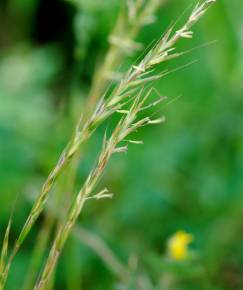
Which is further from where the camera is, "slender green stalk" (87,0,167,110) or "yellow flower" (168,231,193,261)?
"yellow flower" (168,231,193,261)

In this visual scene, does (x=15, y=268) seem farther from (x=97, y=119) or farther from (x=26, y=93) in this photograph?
(x=97, y=119)

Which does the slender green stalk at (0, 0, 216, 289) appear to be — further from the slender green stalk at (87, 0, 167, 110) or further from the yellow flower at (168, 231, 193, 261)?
the yellow flower at (168, 231, 193, 261)

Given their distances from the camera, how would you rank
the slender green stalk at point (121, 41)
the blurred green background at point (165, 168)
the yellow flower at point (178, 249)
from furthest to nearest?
the blurred green background at point (165, 168)
the yellow flower at point (178, 249)
the slender green stalk at point (121, 41)

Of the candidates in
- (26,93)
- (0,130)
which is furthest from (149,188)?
(26,93)

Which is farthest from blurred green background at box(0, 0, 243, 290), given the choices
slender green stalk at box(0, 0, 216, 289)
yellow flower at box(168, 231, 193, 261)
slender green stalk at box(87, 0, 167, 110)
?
slender green stalk at box(0, 0, 216, 289)

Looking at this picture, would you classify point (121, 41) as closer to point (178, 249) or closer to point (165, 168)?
point (178, 249)

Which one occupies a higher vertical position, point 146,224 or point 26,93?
point 26,93

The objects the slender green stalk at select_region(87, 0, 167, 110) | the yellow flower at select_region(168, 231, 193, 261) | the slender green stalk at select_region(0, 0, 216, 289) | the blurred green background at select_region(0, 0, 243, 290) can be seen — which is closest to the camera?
the slender green stalk at select_region(0, 0, 216, 289)

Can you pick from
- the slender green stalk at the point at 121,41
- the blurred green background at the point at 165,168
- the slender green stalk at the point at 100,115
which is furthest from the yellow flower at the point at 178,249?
the slender green stalk at the point at 100,115

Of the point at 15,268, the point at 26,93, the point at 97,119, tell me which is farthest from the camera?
the point at 26,93

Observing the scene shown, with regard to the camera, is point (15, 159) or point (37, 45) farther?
point (37, 45)

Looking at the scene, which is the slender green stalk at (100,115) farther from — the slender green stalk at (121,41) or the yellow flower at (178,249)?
the yellow flower at (178,249)
